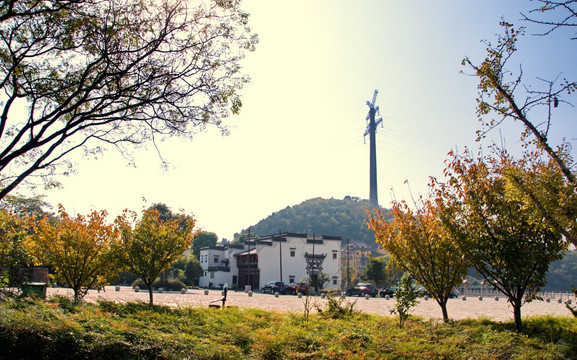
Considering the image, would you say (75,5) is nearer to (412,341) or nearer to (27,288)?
(27,288)

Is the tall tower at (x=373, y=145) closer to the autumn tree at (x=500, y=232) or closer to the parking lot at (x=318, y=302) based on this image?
the parking lot at (x=318, y=302)

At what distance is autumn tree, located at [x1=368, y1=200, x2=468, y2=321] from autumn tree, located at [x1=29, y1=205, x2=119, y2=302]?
30.9 feet

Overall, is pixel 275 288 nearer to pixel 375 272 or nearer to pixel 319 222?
pixel 375 272

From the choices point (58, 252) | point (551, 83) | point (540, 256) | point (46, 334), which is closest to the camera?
point (46, 334)

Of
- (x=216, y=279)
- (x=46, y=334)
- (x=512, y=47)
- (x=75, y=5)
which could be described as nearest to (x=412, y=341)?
(x=512, y=47)

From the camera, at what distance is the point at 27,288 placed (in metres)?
12.8

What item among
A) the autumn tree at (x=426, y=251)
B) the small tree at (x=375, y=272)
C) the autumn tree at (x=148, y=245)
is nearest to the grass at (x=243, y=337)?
the autumn tree at (x=426, y=251)

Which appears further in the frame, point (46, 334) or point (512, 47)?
point (512, 47)

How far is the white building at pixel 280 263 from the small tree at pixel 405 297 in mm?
44203

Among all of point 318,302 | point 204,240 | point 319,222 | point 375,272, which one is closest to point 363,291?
point 375,272

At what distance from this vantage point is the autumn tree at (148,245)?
1470 centimetres

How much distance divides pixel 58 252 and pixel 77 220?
1.21 metres

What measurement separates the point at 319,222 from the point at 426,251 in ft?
371

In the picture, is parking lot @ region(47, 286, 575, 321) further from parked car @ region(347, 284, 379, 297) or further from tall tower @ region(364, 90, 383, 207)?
tall tower @ region(364, 90, 383, 207)
